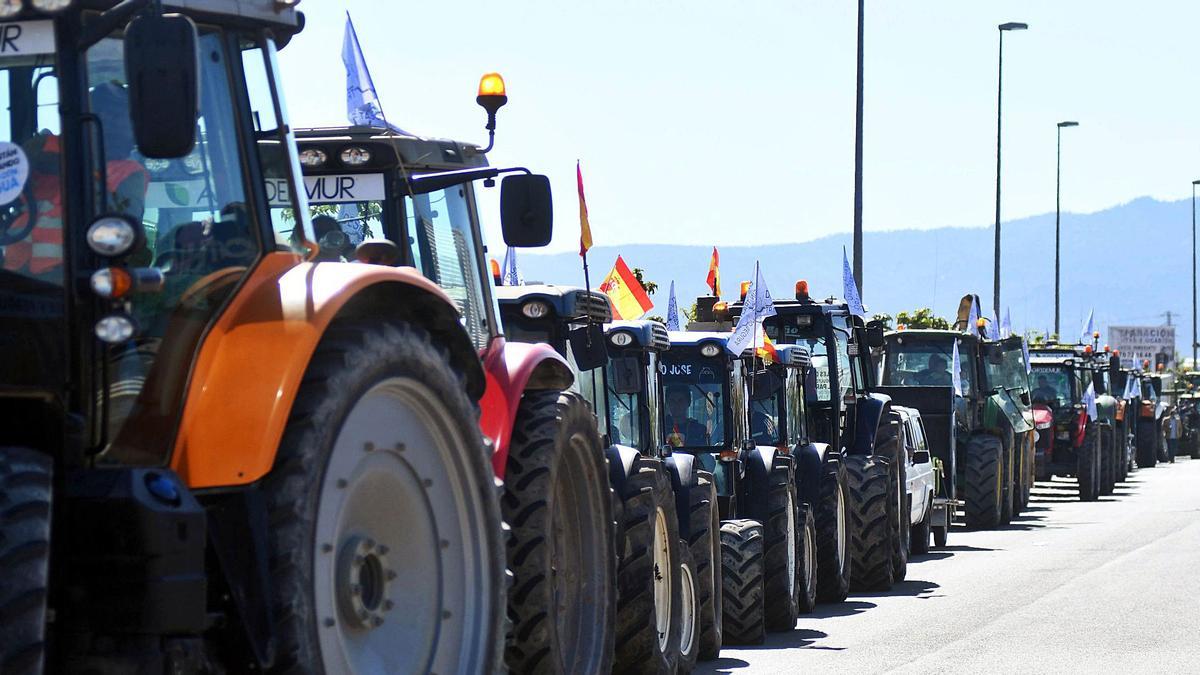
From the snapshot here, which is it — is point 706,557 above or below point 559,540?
below

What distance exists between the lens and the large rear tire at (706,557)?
436 inches

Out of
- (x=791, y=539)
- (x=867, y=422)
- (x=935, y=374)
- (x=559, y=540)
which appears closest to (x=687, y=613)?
(x=791, y=539)

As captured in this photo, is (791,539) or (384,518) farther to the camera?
(791,539)

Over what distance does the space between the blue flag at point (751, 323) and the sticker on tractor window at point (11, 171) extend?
964cm

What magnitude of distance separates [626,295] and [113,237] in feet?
39.0

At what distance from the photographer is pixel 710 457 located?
13867mm

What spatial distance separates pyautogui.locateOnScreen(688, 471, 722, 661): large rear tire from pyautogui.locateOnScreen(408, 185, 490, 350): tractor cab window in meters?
3.36

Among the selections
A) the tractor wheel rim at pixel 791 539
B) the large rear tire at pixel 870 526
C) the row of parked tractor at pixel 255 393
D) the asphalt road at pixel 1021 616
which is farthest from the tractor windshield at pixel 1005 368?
the row of parked tractor at pixel 255 393

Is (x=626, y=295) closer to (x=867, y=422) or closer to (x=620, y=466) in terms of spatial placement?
(x=867, y=422)

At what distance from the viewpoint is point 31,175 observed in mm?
4766

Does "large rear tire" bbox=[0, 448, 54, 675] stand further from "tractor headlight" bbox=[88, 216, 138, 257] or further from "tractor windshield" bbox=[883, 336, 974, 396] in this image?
"tractor windshield" bbox=[883, 336, 974, 396]

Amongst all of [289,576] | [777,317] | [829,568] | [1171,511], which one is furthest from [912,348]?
[289,576]

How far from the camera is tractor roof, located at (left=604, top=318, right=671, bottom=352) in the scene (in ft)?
38.7

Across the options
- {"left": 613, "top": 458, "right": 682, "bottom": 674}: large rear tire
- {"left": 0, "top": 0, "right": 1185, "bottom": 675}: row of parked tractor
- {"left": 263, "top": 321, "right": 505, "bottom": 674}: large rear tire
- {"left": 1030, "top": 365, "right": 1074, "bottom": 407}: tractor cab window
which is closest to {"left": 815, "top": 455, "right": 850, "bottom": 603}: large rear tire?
{"left": 613, "top": 458, "right": 682, "bottom": 674}: large rear tire
